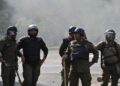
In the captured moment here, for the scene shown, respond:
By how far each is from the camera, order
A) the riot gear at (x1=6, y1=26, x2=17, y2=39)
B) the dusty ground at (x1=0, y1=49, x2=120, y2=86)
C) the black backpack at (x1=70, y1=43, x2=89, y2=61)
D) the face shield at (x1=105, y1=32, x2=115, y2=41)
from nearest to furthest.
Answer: the black backpack at (x1=70, y1=43, x2=89, y2=61) → the riot gear at (x1=6, y1=26, x2=17, y2=39) → the face shield at (x1=105, y1=32, x2=115, y2=41) → the dusty ground at (x1=0, y1=49, x2=120, y2=86)

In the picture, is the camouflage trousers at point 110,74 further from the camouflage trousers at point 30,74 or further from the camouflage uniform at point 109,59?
the camouflage trousers at point 30,74

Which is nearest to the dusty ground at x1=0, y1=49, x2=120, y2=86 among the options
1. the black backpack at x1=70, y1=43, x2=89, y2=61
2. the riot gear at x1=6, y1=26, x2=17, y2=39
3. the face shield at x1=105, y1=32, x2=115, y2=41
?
the face shield at x1=105, y1=32, x2=115, y2=41

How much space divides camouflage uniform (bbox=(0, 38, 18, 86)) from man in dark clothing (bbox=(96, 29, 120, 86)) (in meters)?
1.91

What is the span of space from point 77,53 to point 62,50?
1691 mm

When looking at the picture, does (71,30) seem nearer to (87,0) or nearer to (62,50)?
(62,50)

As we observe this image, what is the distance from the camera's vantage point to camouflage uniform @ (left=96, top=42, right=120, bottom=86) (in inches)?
527

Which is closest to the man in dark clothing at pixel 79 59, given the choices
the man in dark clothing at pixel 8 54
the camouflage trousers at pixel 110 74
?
the camouflage trousers at pixel 110 74

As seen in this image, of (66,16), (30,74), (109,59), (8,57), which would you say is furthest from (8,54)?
(66,16)

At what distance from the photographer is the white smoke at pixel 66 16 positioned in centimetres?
3609

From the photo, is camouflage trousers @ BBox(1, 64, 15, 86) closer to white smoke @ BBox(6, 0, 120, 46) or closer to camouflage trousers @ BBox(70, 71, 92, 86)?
camouflage trousers @ BBox(70, 71, 92, 86)

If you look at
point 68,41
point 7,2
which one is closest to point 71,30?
point 68,41

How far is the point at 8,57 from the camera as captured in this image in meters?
13.0

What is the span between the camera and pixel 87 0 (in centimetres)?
3538

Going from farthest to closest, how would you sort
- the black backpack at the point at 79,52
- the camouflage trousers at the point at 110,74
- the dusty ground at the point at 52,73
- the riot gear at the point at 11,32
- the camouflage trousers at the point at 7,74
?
the dusty ground at the point at 52,73
the camouflage trousers at the point at 110,74
the camouflage trousers at the point at 7,74
the riot gear at the point at 11,32
the black backpack at the point at 79,52
